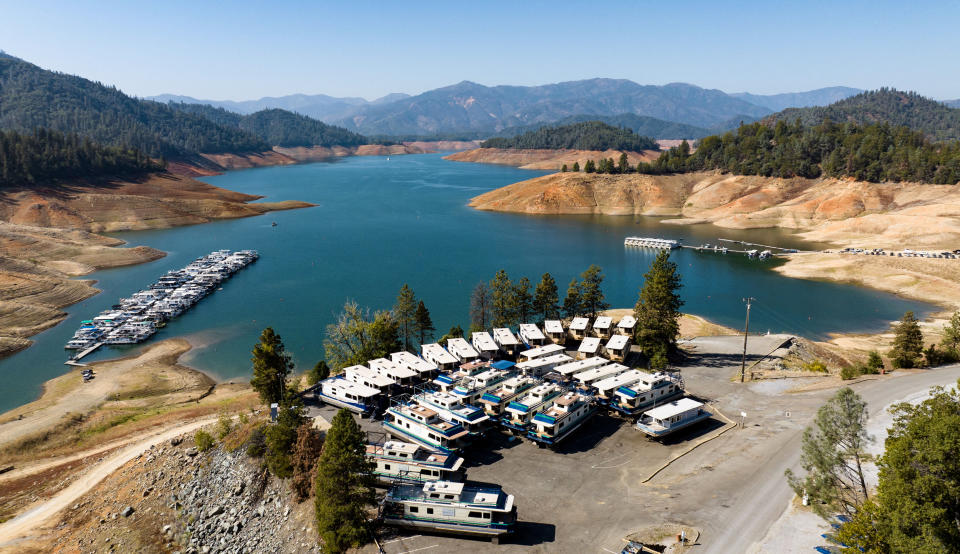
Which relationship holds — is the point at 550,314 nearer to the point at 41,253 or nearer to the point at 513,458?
the point at 513,458

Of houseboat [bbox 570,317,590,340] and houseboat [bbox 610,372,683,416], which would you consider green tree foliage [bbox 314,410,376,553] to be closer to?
houseboat [bbox 610,372,683,416]

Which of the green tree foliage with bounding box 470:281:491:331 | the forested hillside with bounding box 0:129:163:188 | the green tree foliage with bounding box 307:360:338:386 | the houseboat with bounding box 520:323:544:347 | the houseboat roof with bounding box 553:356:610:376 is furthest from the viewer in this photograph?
the forested hillside with bounding box 0:129:163:188

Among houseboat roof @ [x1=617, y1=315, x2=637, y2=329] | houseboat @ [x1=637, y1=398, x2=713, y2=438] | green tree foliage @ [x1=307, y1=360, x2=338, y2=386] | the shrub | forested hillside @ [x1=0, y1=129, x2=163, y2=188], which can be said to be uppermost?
forested hillside @ [x1=0, y1=129, x2=163, y2=188]

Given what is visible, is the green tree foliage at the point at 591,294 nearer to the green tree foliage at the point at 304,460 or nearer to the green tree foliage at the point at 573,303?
the green tree foliage at the point at 573,303

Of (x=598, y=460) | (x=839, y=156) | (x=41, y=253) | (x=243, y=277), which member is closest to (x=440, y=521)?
(x=598, y=460)

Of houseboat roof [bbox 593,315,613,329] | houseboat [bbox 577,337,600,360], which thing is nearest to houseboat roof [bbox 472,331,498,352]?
houseboat [bbox 577,337,600,360]

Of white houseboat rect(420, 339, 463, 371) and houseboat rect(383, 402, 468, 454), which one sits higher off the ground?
white houseboat rect(420, 339, 463, 371)

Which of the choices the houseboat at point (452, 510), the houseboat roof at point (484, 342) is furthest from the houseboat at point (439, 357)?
the houseboat at point (452, 510)
